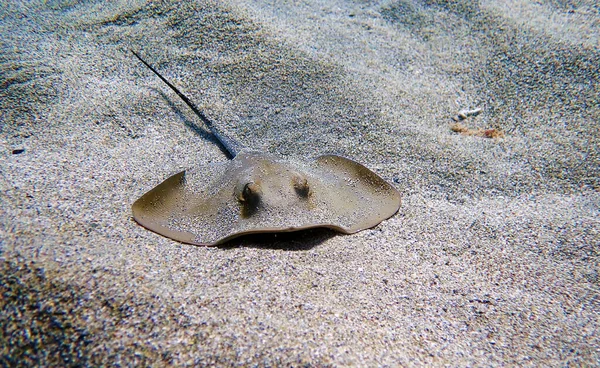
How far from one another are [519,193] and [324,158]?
1.57 metres

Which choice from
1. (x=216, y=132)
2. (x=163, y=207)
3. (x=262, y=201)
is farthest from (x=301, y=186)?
(x=216, y=132)

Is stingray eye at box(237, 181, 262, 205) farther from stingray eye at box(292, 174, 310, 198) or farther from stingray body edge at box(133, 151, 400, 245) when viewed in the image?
stingray eye at box(292, 174, 310, 198)

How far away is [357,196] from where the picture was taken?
2648 millimetres

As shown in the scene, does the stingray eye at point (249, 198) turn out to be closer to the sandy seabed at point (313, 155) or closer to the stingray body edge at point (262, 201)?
the stingray body edge at point (262, 201)

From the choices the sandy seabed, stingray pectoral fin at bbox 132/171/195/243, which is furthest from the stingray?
the sandy seabed

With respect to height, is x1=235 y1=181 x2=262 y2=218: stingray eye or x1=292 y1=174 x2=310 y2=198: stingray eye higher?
x1=292 y1=174 x2=310 y2=198: stingray eye

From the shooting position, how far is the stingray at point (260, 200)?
218 centimetres

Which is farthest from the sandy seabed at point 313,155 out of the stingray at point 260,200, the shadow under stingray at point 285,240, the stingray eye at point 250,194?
the stingray eye at point 250,194

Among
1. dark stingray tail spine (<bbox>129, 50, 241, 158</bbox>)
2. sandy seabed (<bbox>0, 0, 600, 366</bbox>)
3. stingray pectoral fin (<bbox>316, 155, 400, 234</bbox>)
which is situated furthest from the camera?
dark stingray tail spine (<bbox>129, 50, 241, 158</bbox>)

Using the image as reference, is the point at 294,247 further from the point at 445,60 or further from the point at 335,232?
the point at 445,60

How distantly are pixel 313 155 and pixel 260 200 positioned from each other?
46.2 inches

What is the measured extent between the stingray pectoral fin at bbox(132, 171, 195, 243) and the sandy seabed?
7 centimetres

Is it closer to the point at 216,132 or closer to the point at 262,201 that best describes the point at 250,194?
the point at 262,201

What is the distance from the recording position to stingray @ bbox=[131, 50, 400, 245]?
218cm
